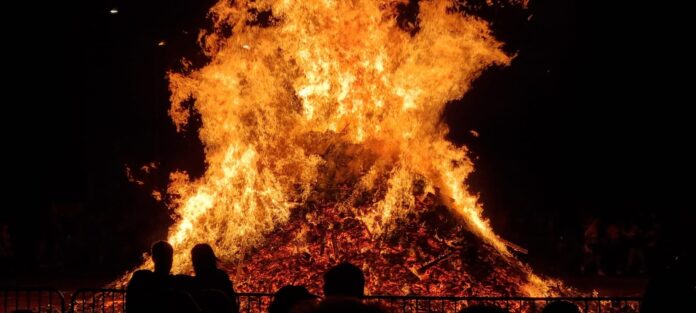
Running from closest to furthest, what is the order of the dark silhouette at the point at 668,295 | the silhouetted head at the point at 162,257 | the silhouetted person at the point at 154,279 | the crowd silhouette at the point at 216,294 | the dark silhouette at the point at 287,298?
1. the crowd silhouette at the point at 216,294
2. the dark silhouette at the point at 668,295
3. the dark silhouette at the point at 287,298
4. the silhouetted person at the point at 154,279
5. the silhouetted head at the point at 162,257

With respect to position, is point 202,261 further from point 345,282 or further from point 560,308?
point 560,308

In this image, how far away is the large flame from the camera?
11.7 metres

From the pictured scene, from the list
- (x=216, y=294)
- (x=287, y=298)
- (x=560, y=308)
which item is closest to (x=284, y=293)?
(x=287, y=298)

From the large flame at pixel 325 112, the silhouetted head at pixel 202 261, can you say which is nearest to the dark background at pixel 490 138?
the large flame at pixel 325 112

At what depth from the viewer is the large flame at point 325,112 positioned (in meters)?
11.7

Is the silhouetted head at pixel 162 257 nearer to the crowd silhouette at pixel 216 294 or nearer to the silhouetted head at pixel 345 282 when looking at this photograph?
the crowd silhouette at pixel 216 294

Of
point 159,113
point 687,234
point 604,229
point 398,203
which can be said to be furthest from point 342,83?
point 159,113

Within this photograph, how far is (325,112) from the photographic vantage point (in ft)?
39.2

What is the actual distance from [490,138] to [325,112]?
14762 millimetres

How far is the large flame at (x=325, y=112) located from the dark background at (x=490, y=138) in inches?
240

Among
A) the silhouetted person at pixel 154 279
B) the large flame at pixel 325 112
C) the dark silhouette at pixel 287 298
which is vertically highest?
the large flame at pixel 325 112

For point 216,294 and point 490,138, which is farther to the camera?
point 490,138

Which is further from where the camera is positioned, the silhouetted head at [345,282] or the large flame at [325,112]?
the large flame at [325,112]

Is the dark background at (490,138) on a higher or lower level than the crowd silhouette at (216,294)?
higher
